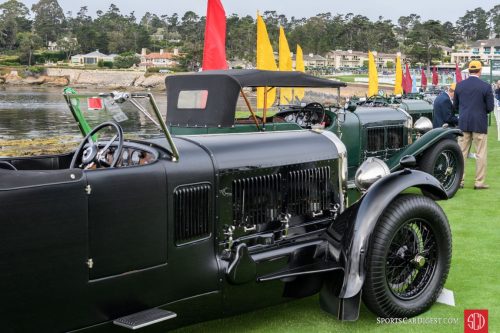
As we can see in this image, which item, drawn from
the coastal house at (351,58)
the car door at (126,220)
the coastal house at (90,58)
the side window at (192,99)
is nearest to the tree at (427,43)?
the coastal house at (351,58)

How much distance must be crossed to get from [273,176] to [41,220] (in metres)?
1.67

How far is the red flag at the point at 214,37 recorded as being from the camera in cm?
998

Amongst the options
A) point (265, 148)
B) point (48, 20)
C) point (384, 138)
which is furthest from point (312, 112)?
point (48, 20)

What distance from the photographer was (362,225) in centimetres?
349

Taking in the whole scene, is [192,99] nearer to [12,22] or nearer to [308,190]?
[308,190]

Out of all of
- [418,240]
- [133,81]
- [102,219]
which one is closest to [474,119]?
[418,240]

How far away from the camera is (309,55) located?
118188mm

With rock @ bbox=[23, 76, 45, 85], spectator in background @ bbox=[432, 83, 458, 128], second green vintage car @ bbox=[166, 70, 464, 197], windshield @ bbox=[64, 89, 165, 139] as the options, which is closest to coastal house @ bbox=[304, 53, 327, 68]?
rock @ bbox=[23, 76, 45, 85]

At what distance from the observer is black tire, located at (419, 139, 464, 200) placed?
7664 mm

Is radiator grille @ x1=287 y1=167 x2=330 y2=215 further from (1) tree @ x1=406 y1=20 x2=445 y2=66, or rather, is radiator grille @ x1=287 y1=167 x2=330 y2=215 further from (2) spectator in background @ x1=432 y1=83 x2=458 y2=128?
(1) tree @ x1=406 y1=20 x2=445 y2=66

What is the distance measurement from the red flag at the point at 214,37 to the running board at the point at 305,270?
687 cm

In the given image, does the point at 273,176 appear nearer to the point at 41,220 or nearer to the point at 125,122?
the point at 125,122

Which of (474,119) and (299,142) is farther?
(474,119)

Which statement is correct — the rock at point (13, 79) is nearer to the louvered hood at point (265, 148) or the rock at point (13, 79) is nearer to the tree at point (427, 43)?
the tree at point (427, 43)
